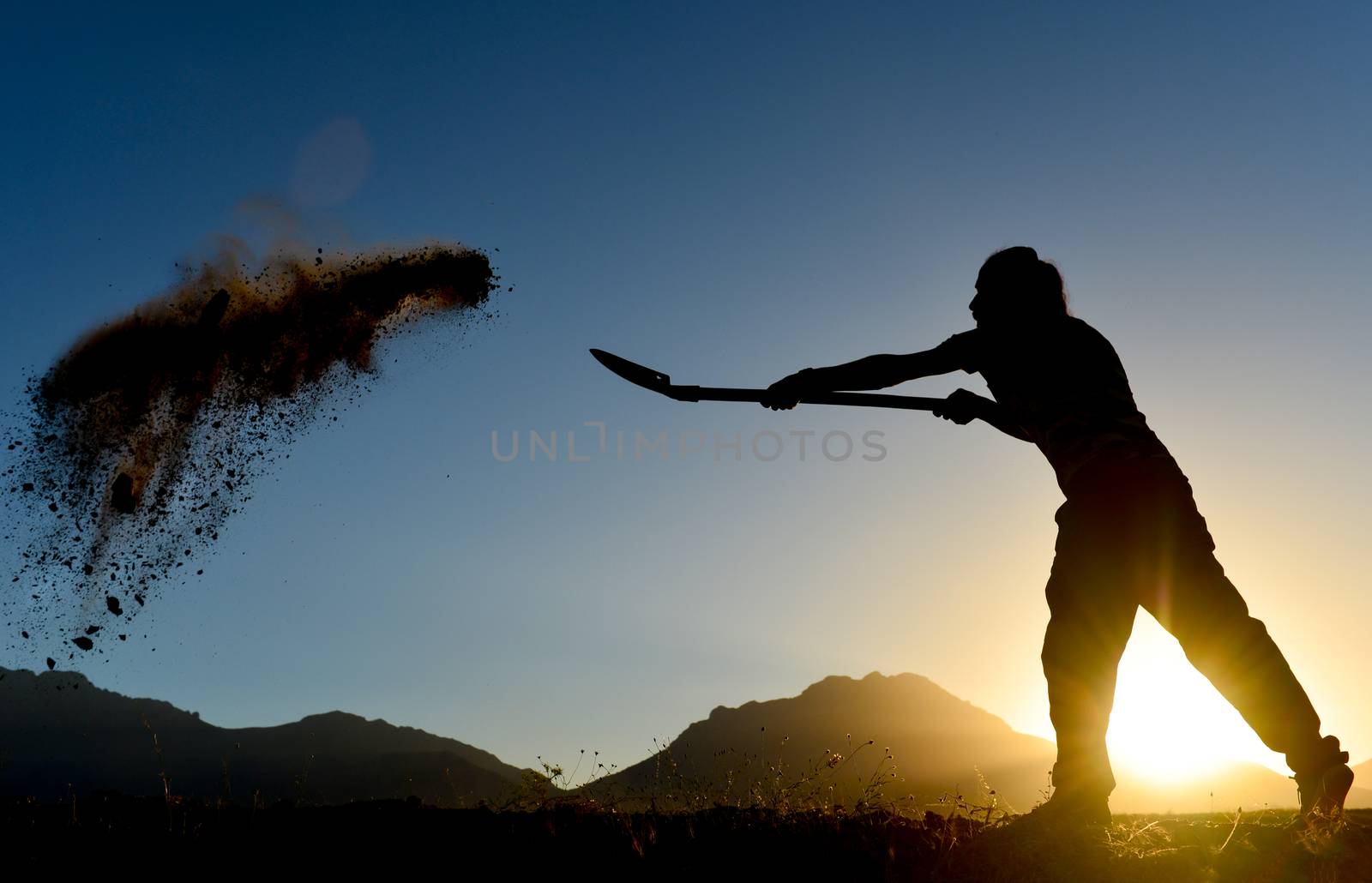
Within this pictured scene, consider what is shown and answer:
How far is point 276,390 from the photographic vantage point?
9.66 metres

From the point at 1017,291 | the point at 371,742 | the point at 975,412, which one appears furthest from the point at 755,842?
the point at 371,742

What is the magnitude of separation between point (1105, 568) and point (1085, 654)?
1.27ft

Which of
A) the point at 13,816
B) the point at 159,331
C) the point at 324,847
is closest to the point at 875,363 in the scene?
the point at 324,847

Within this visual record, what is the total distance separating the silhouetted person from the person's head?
0.01 meters

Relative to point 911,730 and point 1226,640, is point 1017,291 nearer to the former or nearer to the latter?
point 1226,640

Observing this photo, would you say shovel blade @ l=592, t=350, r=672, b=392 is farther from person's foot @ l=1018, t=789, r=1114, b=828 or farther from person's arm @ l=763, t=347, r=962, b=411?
person's foot @ l=1018, t=789, r=1114, b=828

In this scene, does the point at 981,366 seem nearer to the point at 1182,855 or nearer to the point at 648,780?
the point at 1182,855

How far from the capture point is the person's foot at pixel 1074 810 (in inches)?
142

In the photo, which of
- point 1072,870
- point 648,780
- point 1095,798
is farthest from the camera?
point 648,780

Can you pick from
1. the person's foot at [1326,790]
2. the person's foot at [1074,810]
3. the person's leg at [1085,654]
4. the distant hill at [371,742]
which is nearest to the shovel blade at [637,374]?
the person's leg at [1085,654]

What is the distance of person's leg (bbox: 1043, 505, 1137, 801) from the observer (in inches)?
146

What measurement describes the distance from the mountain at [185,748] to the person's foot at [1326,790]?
2663 inches

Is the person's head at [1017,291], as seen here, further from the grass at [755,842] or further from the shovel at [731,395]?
the grass at [755,842]

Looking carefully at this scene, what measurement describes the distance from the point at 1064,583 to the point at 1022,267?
1.45 meters
